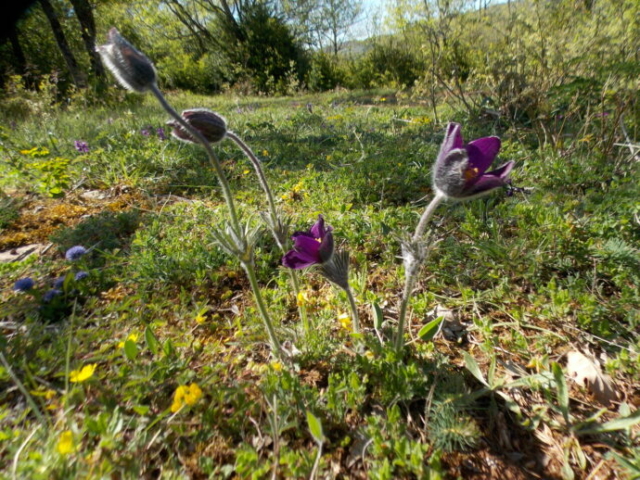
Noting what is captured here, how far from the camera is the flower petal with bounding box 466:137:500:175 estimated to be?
1206mm

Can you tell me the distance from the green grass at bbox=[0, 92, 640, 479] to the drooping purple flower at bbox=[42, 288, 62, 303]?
52 mm

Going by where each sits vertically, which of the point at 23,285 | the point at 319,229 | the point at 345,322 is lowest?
the point at 345,322

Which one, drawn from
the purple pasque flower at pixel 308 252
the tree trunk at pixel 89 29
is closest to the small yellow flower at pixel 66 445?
the purple pasque flower at pixel 308 252

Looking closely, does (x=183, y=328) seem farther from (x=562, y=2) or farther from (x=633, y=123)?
(x=562, y=2)

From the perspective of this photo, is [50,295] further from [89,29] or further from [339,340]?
[89,29]

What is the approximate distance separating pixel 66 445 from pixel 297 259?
94 cm

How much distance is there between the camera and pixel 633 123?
9.08 ft

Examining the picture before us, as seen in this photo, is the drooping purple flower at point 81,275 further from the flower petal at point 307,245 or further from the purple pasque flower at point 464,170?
the purple pasque flower at point 464,170

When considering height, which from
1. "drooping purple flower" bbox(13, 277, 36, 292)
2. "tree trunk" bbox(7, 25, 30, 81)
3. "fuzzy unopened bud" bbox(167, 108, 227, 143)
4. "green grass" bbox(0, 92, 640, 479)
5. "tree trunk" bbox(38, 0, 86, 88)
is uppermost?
"tree trunk" bbox(7, 25, 30, 81)

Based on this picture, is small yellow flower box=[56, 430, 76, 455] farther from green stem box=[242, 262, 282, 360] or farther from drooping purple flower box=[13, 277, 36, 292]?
drooping purple flower box=[13, 277, 36, 292]

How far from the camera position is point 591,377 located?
4.27ft

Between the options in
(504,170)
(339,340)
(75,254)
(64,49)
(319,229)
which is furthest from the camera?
(64,49)

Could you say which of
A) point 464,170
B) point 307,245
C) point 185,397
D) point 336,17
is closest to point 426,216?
point 464,170

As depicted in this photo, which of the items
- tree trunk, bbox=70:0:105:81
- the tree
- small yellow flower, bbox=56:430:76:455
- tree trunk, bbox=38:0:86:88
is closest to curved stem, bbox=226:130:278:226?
small yellow flower, bbox=56:430:76:455
